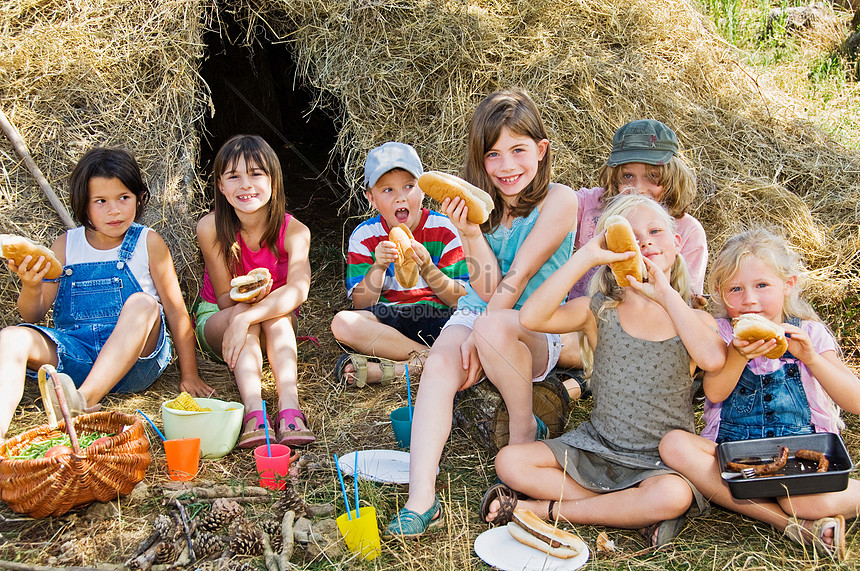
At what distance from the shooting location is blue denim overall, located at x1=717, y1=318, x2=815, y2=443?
97.2 inches

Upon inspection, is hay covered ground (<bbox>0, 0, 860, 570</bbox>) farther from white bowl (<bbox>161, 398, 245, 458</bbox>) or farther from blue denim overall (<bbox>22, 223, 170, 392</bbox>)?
white bowl (<bbox>161, 398, 245, 458</bbox>)

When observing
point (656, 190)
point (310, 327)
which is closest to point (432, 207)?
point (310, 327)

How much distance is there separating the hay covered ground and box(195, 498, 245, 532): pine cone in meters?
1.13

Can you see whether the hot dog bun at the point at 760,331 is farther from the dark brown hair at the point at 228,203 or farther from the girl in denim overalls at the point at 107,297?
the girl in denim overalls at the point at 107,297

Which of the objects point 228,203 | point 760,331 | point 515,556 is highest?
point 228,203

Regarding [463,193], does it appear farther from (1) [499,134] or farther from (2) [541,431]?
(2) [541,431]

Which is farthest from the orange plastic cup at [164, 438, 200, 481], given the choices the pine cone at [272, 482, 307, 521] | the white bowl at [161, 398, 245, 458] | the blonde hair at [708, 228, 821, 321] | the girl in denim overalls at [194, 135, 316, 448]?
the blonde hair at [708, 228, 821, 321]

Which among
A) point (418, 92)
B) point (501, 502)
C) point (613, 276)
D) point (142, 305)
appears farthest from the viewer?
point (418, 92)

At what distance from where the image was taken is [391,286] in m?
3.83

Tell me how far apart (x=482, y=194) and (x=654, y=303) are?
82cm

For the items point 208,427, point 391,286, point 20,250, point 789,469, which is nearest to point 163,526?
point 208,427

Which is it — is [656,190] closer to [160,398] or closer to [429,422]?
[429,422]

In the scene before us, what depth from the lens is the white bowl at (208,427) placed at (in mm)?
2816

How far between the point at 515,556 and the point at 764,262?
1.33 meters
